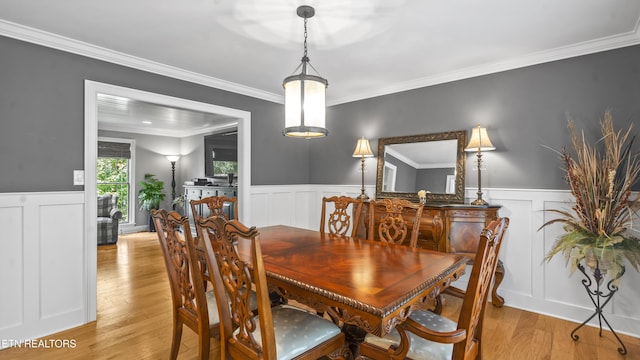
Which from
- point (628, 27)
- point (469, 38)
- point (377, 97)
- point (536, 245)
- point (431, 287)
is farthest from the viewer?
point (377, 97)

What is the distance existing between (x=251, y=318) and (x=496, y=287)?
8.40ft

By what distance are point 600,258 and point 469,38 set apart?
1916 millimetres

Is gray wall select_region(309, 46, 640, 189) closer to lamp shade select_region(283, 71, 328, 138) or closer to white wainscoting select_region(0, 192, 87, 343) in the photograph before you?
lamp shade select_region(283, 71, 328, 138)

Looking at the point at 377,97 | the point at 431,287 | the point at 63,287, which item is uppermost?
the point at 377,97

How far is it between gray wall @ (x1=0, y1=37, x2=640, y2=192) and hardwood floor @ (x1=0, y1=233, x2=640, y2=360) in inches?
47.4

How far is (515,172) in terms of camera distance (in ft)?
9.95

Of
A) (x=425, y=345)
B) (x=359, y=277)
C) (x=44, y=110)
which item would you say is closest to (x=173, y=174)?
(x=44, y=110)

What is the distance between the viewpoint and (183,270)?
1705 mm

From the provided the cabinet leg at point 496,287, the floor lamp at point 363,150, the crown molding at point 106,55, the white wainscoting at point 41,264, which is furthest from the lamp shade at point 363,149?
the white wainscoting at point 41,264

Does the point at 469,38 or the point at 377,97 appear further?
the point at 377,97

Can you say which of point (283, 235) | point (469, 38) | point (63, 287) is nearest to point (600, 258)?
point (469, 38)

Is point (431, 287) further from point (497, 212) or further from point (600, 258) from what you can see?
point (497, 212)

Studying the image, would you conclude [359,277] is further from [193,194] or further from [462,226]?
[193,194]

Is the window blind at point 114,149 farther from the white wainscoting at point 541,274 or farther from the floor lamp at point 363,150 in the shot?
the white wainscoting at point 541,274
